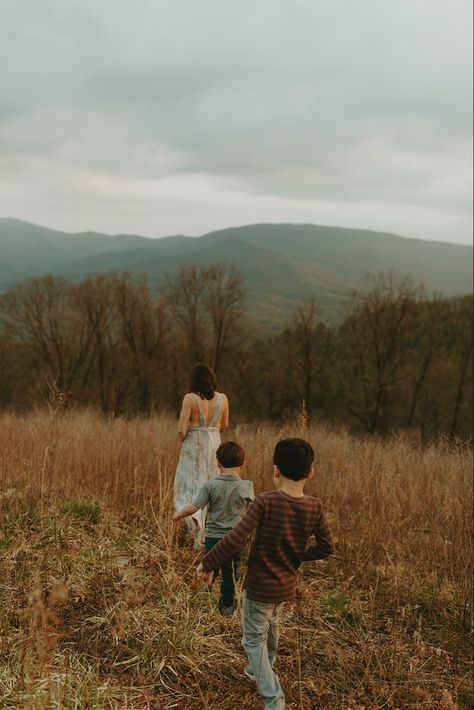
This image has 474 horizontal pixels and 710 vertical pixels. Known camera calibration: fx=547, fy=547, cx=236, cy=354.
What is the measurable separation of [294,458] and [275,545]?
0.45 meters

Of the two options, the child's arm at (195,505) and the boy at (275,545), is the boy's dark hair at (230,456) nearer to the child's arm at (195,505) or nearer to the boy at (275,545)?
the child's arm at (195,505)

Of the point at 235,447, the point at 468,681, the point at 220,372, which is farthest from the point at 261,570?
the point at 220,372

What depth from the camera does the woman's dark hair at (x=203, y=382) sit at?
4961mm

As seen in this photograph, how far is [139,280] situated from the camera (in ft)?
117

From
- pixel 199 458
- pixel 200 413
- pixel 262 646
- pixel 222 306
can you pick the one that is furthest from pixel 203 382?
pixel 222 306

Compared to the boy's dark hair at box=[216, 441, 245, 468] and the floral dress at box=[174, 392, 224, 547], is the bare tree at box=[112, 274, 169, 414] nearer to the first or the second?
the floral dress at box=[174, 392, 224, 547]

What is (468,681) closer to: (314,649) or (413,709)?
(413,709)

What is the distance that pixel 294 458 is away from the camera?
2.65m

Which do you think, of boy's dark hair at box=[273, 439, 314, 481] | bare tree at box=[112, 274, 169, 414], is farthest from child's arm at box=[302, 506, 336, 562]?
bare tree at box=[112, 274, 169, 414]

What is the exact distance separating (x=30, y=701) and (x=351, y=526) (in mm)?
3723

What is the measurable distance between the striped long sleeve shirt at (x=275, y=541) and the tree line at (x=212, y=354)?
98.6ft

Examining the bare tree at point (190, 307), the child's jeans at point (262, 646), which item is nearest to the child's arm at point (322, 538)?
the child's jeans at point (262, 646)

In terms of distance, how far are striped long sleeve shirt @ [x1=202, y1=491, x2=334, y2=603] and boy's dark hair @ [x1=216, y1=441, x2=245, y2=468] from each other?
931 millimetres

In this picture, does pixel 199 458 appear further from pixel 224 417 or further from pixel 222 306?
pixel 222 306
